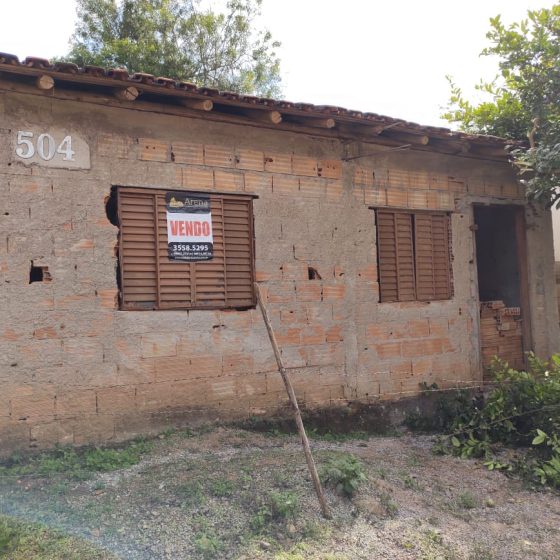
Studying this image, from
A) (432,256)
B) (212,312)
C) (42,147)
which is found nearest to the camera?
(42,147)

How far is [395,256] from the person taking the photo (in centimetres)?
756

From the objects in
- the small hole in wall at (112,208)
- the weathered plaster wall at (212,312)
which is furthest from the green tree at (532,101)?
the small hole in wall at (112,208)

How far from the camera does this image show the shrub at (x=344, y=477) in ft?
14.9

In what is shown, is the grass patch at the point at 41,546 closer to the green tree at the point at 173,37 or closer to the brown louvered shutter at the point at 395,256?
the brown louvered shutter at the point at 395,256

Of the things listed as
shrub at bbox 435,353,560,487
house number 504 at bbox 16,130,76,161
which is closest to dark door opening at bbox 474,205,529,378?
shrub at bbox 435,353,560,487

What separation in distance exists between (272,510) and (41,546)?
63.2 inches

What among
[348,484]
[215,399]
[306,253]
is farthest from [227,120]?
[348,484]

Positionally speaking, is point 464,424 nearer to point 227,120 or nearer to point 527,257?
point 527,257

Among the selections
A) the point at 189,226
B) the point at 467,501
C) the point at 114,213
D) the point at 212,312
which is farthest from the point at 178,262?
the point at 467,501

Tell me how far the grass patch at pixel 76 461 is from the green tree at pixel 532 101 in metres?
5.99

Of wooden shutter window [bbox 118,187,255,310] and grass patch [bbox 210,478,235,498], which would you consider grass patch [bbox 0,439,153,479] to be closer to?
grass patch [bbox 210,478,235,498]

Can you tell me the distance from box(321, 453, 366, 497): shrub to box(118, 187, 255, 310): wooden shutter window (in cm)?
232

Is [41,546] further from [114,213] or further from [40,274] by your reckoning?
[114,213]

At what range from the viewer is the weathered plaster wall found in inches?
206
